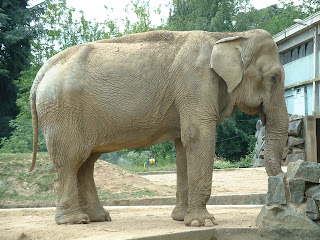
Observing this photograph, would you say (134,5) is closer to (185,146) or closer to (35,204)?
(35,204)

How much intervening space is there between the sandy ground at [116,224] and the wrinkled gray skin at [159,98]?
37 centimetres

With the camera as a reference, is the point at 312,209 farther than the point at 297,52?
No

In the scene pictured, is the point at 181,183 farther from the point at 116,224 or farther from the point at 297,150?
the point at 297,150

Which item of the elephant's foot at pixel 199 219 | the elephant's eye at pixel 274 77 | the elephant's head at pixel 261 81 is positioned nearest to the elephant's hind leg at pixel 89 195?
the elephant's foot at pixel 199 219

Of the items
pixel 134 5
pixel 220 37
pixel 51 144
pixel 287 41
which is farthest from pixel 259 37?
pixel 134 5

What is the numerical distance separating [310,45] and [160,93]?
51.5 feet

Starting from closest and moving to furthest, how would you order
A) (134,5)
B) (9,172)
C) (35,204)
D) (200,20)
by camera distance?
(35,204), (9,172), (200,20), (134,5)

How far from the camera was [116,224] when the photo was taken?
7.84 m

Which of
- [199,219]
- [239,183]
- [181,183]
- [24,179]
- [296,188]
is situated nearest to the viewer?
[296,188]

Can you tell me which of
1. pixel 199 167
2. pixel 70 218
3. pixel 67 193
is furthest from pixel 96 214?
pixel 199 167

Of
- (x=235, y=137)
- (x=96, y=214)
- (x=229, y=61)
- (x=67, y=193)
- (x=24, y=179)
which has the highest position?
(x=229, y=61)

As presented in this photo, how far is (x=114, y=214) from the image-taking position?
9.25 m

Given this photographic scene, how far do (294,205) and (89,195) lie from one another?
303 cm

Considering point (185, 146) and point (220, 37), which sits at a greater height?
point (220, 37)
